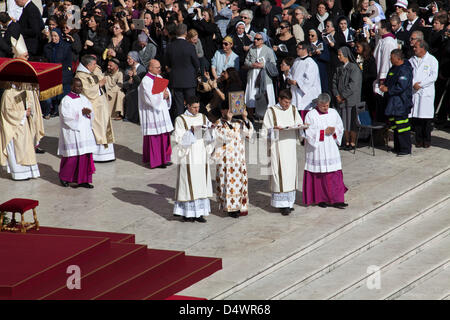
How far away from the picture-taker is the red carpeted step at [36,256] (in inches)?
409

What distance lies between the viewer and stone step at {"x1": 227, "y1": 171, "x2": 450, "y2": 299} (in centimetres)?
1142

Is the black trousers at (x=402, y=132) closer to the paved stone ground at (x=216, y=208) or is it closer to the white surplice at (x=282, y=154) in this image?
the paved stone ground at (x=216, y=208)

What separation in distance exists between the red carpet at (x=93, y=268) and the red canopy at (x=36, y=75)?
2.71 meters

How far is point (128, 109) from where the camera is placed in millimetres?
18000

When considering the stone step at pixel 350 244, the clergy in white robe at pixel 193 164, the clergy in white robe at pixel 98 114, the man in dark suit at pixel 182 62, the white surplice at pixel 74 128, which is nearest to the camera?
the stone step at pixel 350 244

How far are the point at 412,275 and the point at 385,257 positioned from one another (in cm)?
48

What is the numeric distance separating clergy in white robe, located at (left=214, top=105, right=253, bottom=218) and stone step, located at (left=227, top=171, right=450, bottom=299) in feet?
4.59

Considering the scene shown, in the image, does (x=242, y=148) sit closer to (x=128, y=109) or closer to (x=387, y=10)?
(x=128, y=109)

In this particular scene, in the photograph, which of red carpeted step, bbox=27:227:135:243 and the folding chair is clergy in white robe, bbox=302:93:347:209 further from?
red carpeted step, bbox=27:227:135:243

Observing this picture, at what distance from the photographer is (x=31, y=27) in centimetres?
1845

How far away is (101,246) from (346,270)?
115 inches

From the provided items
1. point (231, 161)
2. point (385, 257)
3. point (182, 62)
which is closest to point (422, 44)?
point (182, 62)

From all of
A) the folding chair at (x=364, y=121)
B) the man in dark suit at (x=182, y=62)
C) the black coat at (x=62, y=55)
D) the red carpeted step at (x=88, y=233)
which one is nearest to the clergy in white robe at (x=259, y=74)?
the man in dark suit at (x=182, y=62)
